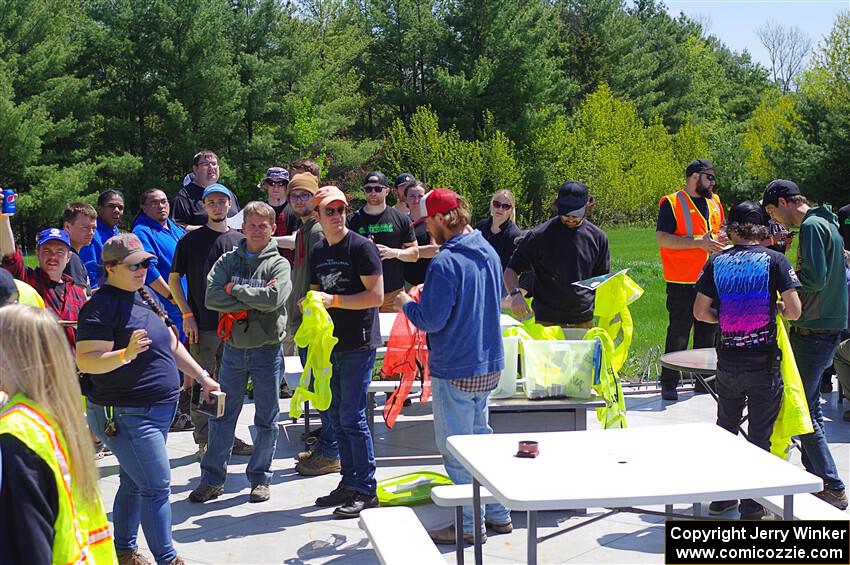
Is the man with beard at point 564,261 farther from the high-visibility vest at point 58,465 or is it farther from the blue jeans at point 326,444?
the high-visibility vest at point 58,465

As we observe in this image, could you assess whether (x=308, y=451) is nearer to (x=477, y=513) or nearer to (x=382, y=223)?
(x=382, y=223)

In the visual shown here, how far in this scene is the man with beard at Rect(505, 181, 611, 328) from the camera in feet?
23.0

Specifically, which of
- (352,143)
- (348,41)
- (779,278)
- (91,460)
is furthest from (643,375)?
(348,41)

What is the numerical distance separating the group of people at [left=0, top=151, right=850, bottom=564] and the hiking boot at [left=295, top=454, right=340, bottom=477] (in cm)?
1

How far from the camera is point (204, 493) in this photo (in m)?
6.56

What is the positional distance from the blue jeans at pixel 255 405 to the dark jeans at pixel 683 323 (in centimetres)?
415

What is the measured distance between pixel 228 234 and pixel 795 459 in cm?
447

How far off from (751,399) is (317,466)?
3.15 meters

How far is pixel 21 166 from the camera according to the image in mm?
34469

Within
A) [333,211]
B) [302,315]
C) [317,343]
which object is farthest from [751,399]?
[302,315]

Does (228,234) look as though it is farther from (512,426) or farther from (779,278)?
(779,278)

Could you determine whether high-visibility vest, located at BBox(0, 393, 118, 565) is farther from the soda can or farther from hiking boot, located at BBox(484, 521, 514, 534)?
the soda can

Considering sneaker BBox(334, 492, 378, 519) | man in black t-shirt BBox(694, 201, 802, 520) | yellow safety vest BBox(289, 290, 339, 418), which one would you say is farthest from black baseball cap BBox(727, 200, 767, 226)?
sneaker BBox(334, 492, 378, 519)

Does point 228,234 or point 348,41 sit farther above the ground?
point 348,41
